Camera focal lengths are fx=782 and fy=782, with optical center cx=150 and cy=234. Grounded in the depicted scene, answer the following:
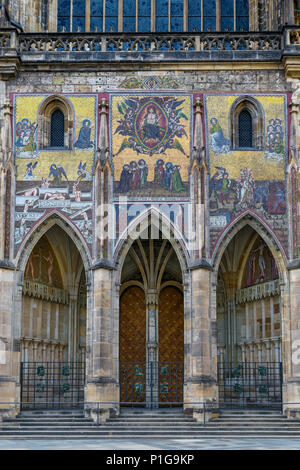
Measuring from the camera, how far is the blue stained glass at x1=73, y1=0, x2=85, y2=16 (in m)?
25.0

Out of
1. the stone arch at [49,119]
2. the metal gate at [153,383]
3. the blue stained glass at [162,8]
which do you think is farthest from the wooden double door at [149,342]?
the blue stained glass at [162,8]

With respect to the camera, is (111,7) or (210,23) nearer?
(210,23)

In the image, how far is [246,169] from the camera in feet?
70.5

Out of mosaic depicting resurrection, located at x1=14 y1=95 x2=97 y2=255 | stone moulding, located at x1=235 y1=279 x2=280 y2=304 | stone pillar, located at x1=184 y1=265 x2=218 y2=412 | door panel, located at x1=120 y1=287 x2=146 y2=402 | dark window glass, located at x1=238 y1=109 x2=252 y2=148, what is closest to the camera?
stone pillar, located at x1=184 y1=265 x2=218 y2=412

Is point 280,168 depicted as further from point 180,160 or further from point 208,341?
point 208,341

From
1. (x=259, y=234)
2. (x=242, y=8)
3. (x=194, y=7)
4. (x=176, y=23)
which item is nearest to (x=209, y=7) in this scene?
(x=194, y=7)

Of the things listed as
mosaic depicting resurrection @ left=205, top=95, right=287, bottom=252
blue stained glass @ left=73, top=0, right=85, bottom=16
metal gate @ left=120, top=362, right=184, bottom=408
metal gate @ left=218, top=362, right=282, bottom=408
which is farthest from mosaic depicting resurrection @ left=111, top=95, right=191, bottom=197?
metal gate @ left=218, top=362, right=282, bottom=408

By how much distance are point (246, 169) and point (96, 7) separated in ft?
25.7

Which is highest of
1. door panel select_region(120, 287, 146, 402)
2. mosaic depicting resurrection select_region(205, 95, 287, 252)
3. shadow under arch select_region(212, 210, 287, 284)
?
mosaic depicting resurrection select_region(205, 95, 287, 252)

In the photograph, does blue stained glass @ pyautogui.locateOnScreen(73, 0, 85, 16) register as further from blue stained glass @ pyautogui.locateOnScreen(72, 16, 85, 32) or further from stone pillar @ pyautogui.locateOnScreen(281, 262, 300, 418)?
stone pillar @ pyautogui.locateOnScreen(281, 262, 300, 418)

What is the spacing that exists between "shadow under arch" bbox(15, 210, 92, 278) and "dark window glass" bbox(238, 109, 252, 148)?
5289 mm

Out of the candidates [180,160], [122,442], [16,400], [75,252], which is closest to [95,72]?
[180,160]

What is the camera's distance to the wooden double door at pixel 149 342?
2295 cm

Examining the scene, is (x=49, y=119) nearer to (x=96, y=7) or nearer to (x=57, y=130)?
(x=57, y=130)
